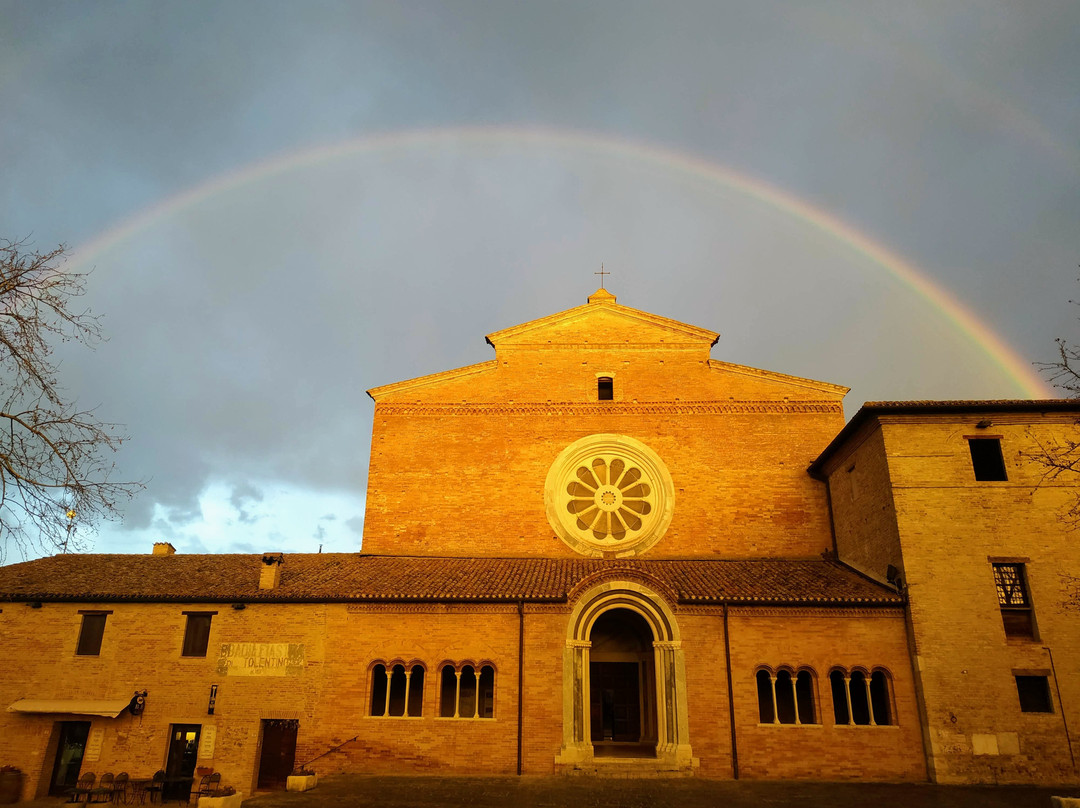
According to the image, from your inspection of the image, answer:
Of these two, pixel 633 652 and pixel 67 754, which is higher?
pixel 633 652

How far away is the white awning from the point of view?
19109mm

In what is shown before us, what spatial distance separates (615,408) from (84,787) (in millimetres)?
18091

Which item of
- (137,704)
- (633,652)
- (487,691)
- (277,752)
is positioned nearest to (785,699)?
(633,652)

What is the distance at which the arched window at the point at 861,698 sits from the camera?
60.1ft

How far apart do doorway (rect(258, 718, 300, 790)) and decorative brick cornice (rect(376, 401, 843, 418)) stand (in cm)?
A: 1035

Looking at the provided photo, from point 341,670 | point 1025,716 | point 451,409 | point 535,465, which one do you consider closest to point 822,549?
point 1025,716

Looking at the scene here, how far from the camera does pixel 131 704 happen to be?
19.4 metres

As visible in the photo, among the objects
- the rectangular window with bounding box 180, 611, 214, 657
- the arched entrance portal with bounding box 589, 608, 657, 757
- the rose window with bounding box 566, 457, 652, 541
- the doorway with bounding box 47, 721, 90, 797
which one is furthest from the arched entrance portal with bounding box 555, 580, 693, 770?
the doorway with bounding box 47, 721, 90, 797

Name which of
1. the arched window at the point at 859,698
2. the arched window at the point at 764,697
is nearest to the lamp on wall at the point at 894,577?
the arched window at the point at 859,698

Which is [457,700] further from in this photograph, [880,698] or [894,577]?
[894,577]

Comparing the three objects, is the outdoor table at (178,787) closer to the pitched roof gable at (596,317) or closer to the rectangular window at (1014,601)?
the pitched roof gable at (596,317)

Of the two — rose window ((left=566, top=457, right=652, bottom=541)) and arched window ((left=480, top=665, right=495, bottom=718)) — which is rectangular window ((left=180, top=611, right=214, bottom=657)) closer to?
arched window ((left=480, top=665, right=495, bottom=718))

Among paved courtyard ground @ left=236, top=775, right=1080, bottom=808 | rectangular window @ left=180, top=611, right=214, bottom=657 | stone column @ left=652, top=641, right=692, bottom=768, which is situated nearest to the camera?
paved courtyard ground @ left=236, top=775, right=1080, bottom=808

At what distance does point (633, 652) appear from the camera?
71.9 feet
